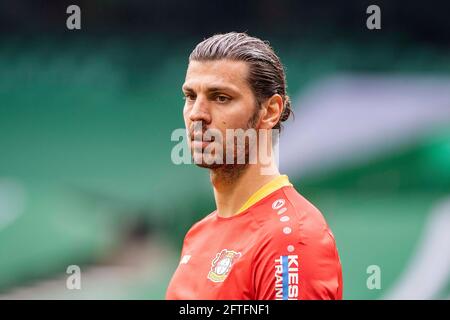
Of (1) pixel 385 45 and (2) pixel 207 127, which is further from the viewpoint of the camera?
(1) pixel 385 45

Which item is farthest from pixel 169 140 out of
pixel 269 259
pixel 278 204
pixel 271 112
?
pixel 269 259

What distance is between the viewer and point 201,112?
3.46 metres

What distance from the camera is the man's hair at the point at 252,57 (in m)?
3.51

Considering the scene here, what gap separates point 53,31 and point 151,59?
0.96 meters

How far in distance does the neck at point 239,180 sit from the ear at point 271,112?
183mm

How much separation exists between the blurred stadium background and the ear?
3.68 metres

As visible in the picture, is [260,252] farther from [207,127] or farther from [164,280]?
[164,280]

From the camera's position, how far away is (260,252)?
324 cm

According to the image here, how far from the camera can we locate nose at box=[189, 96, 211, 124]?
3.46 meters

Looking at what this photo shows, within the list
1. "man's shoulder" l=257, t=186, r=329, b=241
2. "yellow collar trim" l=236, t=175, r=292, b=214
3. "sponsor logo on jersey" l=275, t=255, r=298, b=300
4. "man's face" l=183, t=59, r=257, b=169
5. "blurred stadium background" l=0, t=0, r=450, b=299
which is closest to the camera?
"sponsor logo on jersey" l=275, t=255, r=298, b=300

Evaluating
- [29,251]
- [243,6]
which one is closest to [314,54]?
[243,6]

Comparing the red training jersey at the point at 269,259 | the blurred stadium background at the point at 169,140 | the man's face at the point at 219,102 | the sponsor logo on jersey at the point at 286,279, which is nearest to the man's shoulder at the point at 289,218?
the red training jersey at the point at 269,259

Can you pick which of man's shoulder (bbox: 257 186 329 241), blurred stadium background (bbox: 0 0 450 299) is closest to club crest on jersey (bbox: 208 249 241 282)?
man's shoulder (bbox: 257 186 329 241)

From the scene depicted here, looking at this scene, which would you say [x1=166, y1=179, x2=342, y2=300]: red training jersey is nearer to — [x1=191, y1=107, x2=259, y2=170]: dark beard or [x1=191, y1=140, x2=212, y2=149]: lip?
[x1=191, y1=107, x2=259, y2=170]: dark beard
